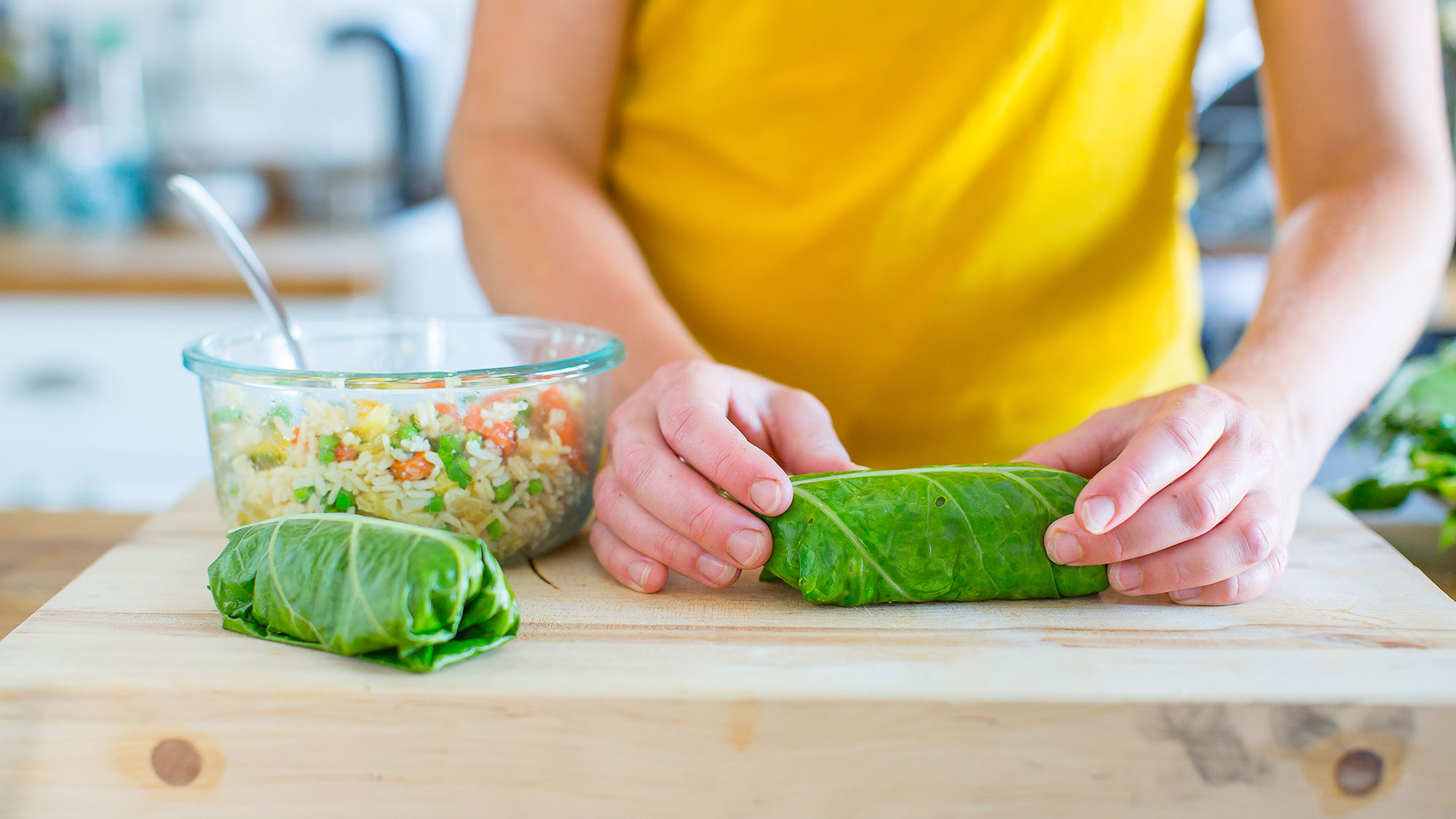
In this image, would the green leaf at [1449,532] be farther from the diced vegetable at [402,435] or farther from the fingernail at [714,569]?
the diced vegetable at [402,435]

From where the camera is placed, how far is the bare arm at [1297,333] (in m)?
0.89

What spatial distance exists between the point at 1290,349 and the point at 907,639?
515mm

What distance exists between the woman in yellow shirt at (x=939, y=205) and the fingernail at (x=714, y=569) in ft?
0.40

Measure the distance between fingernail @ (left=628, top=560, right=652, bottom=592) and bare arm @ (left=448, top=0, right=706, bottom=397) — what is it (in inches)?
11.7

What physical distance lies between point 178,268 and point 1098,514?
2570 mm

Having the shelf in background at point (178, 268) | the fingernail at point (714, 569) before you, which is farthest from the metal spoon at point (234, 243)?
the shelf in background at point (178, 268)

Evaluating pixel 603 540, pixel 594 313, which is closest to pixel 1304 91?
pixel 594 313

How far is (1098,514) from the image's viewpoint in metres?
0.85

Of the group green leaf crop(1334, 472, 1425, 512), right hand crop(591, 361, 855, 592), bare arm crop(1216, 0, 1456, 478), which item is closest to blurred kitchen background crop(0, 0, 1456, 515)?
bare arm crop(1216, 0, 1456, 478)

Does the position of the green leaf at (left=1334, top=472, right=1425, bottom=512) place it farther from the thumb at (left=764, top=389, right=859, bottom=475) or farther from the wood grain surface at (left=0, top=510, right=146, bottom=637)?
the wood grain surface at (left=0, top=510, right=146, bottom=637)

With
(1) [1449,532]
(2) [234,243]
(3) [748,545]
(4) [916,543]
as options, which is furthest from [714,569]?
(1) [1449,532]

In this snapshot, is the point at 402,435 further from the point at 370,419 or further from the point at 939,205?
the point at 939,205

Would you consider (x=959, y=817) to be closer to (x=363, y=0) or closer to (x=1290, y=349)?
(x=1290, y=349)

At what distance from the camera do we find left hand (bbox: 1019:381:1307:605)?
0.87 meters
